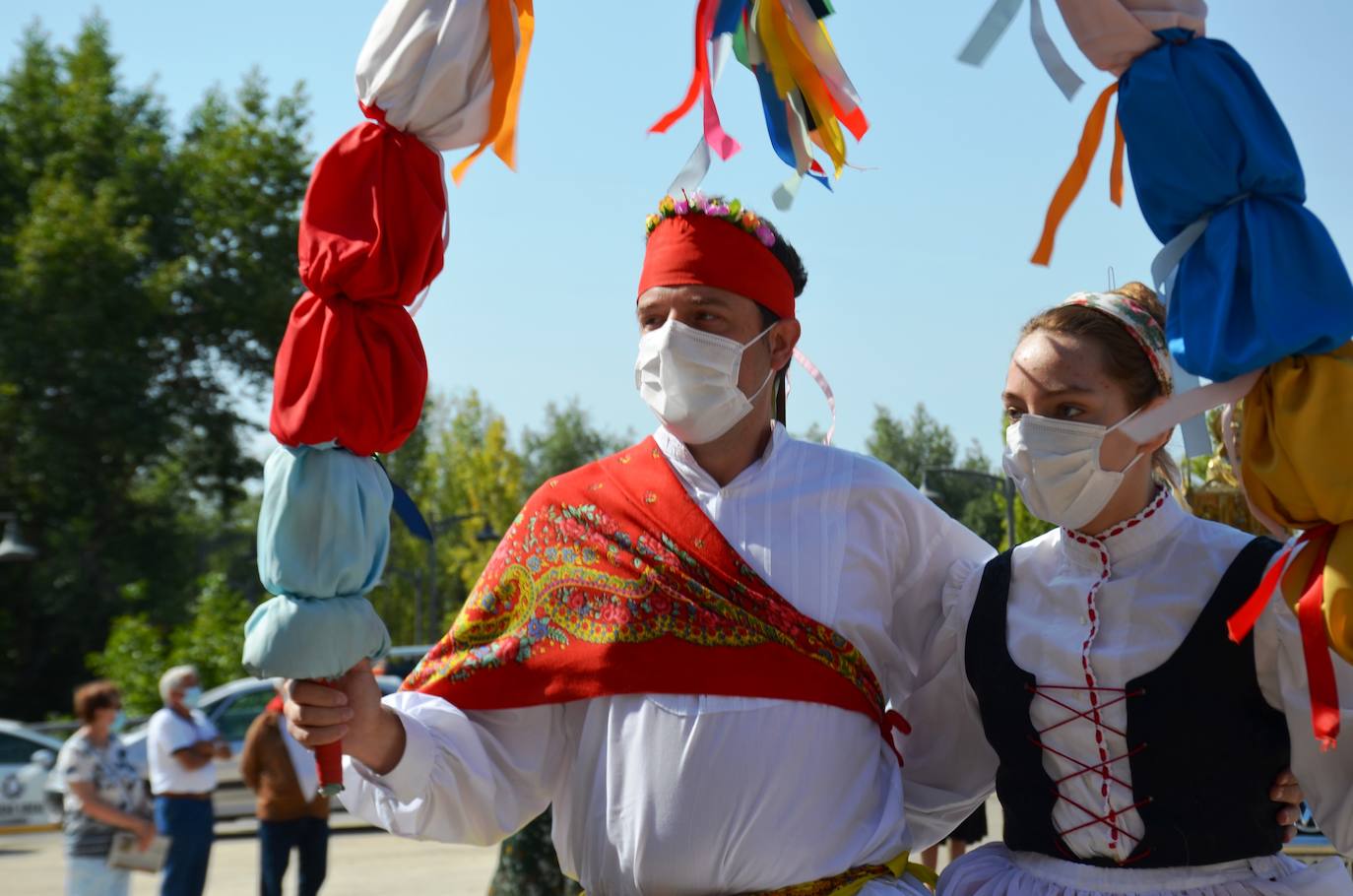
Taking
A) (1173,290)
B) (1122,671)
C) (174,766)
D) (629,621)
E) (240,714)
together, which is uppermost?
(1173,290)

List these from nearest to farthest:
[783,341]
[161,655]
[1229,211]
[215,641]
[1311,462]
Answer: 1. [1311,462]
2. [1229,211]
3. [783,341]
4. [215,641]
5. [161,655]

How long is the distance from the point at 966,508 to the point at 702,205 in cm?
2566

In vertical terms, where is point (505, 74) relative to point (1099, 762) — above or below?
above

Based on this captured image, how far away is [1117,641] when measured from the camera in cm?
317

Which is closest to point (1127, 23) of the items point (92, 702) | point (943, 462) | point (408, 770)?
point (408, 770)

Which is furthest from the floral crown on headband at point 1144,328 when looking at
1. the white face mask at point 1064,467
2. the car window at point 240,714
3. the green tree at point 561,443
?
the green tree at point 561,443

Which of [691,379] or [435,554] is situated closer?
[691,379]

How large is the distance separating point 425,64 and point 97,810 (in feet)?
21.4

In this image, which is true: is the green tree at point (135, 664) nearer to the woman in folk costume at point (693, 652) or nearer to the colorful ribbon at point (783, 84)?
the woman in folk costume at point (693, 652)

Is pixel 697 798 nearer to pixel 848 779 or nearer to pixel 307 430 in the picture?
pixel 848 779

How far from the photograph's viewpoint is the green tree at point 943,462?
2777 centimetres

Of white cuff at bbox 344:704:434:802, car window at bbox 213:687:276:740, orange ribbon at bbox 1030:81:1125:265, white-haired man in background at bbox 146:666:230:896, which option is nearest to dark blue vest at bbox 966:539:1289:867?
orange ribbon at bbox 1030:81:1125:265

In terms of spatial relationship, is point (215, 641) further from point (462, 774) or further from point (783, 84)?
point (783, 84)

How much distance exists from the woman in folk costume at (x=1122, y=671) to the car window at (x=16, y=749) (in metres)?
17.2
